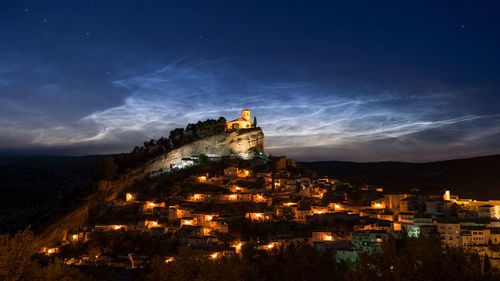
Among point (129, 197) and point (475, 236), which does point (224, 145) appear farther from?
point (475, 236)

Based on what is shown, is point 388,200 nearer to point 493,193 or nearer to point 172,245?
point 172,245

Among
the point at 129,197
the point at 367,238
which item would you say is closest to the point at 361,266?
the point at 367,238

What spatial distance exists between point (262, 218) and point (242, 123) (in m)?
28.5

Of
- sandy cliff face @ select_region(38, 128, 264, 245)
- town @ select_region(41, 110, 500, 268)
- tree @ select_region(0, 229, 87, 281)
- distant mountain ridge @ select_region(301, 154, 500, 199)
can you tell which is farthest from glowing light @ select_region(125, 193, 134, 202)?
distant mountain ridge @ select_region(301, 154, 500, 199)

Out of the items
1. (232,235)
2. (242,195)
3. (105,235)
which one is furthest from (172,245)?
(242,195)

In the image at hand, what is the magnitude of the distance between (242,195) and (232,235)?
8.47m

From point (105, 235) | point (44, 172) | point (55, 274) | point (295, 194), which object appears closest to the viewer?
point (55, 274)

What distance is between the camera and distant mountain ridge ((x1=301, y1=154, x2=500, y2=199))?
214 feet

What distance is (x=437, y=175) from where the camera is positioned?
83.2 m

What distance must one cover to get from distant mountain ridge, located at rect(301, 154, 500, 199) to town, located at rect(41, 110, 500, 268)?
23.3 meters

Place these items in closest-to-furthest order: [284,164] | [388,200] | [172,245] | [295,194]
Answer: [172,245] → [388,200] → [295,194] → [284,164]

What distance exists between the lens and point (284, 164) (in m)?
52.8

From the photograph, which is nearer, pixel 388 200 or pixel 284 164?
pixel 388 200

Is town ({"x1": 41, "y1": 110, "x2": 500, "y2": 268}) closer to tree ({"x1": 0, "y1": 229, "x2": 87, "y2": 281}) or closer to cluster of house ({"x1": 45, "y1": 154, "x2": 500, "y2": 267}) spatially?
cluster of house ({"x1": 45, "y1": 154, "x2": 500, "y2": 267})
